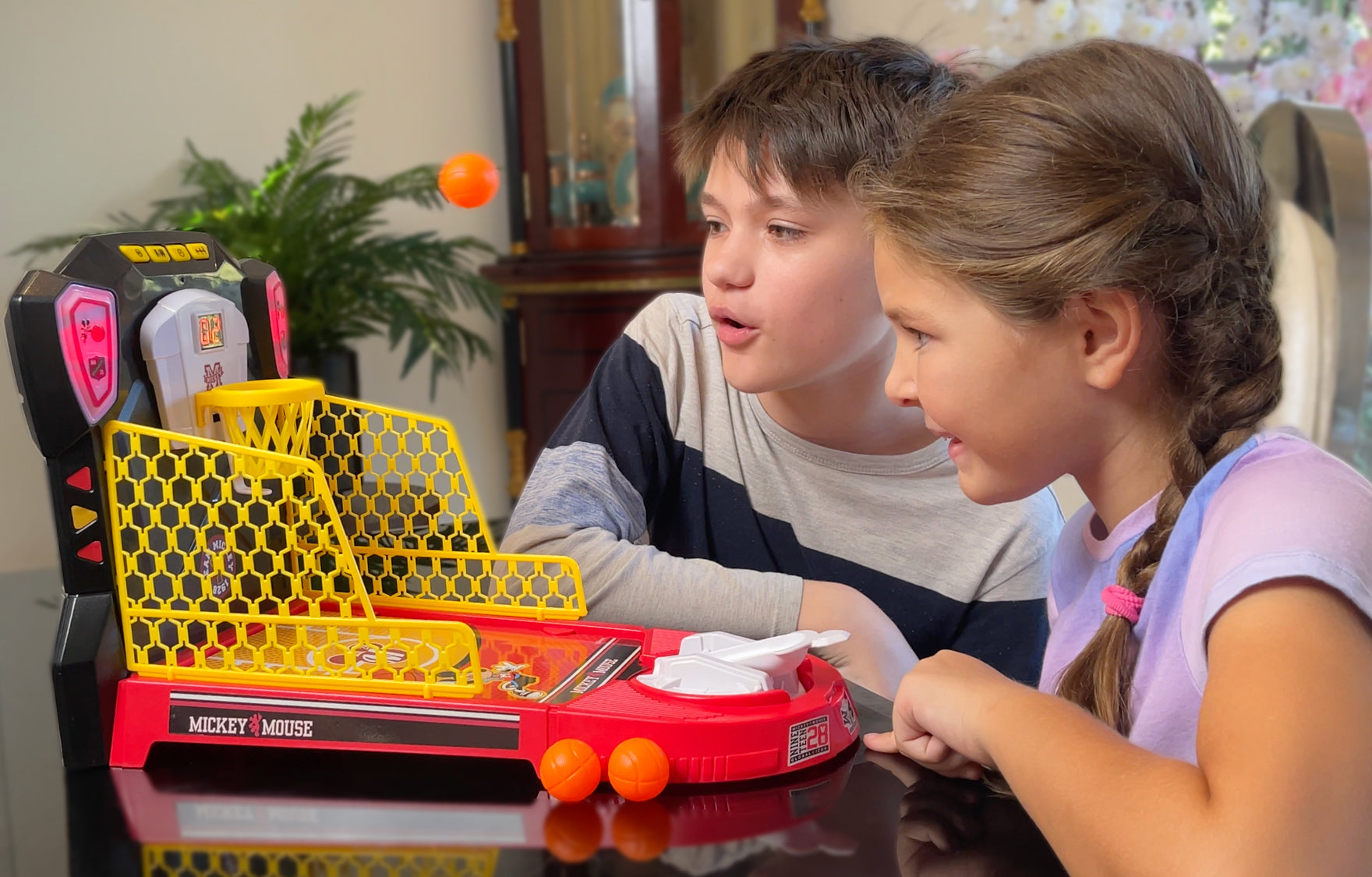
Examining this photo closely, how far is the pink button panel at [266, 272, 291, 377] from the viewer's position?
32.8 inches

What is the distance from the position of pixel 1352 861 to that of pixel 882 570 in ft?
2.13

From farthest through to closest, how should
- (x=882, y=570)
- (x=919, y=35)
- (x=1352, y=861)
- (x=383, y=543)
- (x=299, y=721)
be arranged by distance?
(x=919, y=35)
(x=882, y=570)
(x=383, y=543)
(x=299, y=721)
(x=1352, y=861)

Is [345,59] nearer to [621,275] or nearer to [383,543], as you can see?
[621,275]

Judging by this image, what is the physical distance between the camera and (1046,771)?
1.82 feet

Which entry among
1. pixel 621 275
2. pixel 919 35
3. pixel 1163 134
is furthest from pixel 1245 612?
pixel 919 35

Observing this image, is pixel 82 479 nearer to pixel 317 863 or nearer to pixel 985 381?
pixel 317 863

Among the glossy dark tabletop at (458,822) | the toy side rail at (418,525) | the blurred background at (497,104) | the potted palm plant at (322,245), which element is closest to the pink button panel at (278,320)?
the toy side rail at (418,525)

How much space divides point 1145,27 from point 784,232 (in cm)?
242

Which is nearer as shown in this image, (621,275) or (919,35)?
(621,275)

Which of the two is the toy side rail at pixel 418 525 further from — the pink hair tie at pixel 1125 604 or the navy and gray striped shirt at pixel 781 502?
the pink hair tie at pixel 1125 604

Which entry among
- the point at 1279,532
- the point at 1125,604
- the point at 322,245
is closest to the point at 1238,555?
the point at 1279,532

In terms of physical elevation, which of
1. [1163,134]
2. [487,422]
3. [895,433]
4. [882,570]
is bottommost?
[487,422]

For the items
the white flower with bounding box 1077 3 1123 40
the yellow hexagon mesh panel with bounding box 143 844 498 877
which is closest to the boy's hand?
the yellow hexagon mesh panel with bounding box 143 844 498 877

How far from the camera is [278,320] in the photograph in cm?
84
